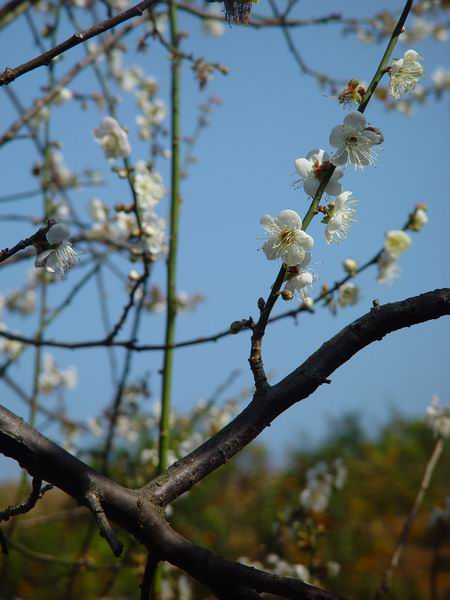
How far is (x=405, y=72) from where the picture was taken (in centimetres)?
114

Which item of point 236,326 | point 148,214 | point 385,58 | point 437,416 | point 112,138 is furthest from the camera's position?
point 437,416

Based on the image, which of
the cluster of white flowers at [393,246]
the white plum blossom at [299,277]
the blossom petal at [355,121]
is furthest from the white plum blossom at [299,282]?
the cluster of white flowers at [393,246]

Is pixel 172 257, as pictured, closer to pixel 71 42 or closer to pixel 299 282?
pixel 299 282

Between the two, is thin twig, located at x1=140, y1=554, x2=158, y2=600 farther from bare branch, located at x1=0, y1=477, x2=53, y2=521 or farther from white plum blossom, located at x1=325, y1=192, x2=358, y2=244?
white plum blossom, located at x1=325, y1=192, x2=358, y2=244

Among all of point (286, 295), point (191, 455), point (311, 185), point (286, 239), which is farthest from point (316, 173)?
point (191, 455)

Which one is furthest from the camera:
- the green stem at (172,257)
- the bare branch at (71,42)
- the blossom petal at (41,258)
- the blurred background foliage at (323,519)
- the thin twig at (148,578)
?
the blurred background foliage at (323,519)

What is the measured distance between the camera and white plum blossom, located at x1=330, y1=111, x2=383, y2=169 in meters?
1.02

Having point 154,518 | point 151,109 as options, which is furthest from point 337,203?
point 151,109

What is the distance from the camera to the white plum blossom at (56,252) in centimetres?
102

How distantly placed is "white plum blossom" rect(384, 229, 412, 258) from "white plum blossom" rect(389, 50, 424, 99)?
88cm

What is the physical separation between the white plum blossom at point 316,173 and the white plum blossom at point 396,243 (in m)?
1.00

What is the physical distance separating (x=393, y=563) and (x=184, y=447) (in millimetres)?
1525

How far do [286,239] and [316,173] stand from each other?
126 millimetres

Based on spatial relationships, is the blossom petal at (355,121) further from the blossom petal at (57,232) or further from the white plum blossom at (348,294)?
the white plum blossom at (348,294)
